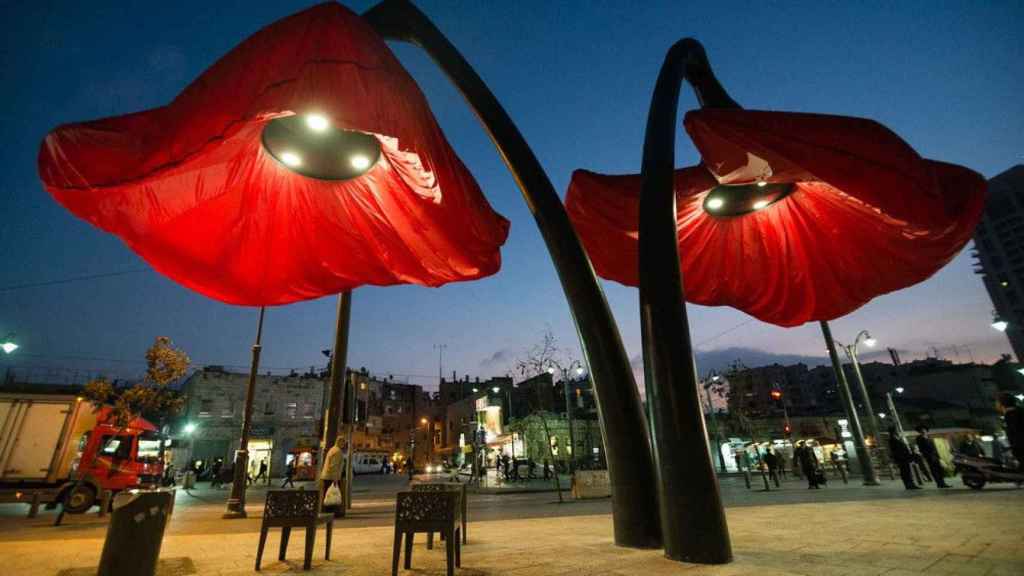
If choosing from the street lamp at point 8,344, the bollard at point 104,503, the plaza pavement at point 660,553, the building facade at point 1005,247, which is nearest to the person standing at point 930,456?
the plaza pavement at point 660,553

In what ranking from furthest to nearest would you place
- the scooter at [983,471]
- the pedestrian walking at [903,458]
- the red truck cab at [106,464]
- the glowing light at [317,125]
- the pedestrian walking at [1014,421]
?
the red truck cab at [106,464] < the pedestrian walking at [903,458] < the scooter at [983,471] < the pedestrian walking at [1014,421] < the glowing light at [317,125]

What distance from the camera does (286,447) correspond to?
4612 cm

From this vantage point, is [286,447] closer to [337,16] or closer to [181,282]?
[181,282]

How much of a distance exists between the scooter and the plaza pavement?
3527 millimetres

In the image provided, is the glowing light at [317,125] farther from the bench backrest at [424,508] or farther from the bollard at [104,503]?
the bollard at [104,503]

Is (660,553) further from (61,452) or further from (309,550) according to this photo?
(61,452)

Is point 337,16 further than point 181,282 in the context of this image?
No

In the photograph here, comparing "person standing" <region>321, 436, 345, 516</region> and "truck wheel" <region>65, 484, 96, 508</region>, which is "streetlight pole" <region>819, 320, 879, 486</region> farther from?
"truck wheel" <region>65, 484, 96, 508</region>

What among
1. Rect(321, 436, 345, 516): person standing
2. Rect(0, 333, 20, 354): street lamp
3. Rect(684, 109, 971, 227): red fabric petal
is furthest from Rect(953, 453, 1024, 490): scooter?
Rect(0, 333, 20, 354): street lamp

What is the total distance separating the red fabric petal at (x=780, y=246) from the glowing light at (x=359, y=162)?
2.65 metres

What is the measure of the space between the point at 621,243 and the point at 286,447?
50267 mm

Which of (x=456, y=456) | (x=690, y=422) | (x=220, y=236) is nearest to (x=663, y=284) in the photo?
(x=690, y=422)

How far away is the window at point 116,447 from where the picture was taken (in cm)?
1589

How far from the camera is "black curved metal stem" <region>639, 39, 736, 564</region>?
13.1 feet
